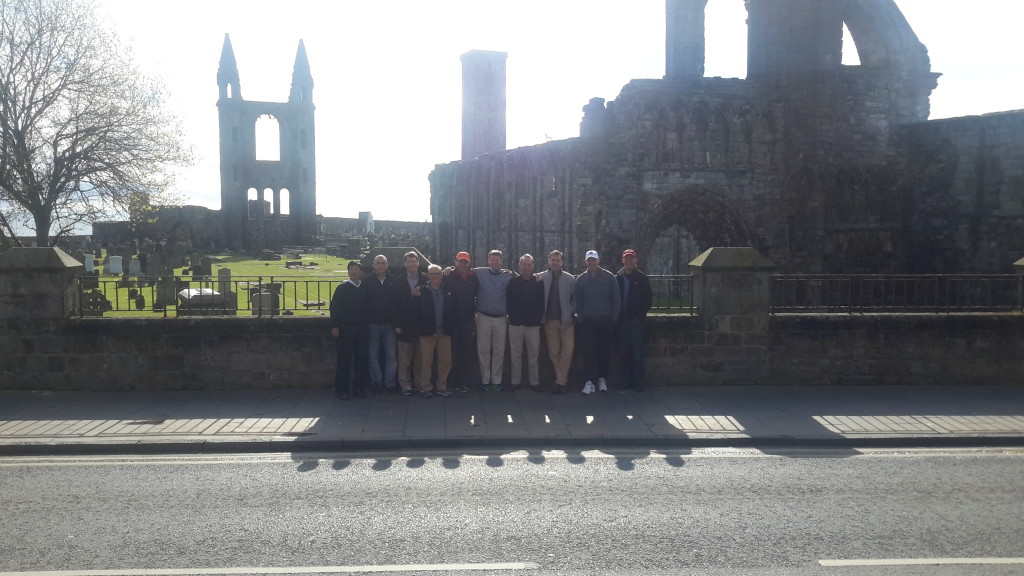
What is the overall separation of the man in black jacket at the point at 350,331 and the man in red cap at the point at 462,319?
113 cm

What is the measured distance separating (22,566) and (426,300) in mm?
5740

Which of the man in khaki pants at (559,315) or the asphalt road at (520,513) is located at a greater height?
the man in khaki pants at (559,315)

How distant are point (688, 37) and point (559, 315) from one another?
69.2 ft

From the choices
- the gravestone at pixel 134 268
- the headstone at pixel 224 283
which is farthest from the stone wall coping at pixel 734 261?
the gravestone at pixel 134 268

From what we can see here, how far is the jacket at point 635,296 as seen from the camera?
1073 centimetres

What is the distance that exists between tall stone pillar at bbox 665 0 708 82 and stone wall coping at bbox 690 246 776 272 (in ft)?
61.7

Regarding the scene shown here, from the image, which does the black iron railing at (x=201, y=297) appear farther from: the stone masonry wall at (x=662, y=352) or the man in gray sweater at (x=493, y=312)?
the man in gray sweater at (x=493, y=312)

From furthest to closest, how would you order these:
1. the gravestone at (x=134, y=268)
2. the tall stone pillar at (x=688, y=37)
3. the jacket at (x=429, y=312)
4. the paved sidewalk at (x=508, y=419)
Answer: the gravestone at (x=134, y=268)
the tall stone pillar at (x=688, y=37)
the jacket at (x=429, y=312)
the paved sidewalk at (x=508, y=419)

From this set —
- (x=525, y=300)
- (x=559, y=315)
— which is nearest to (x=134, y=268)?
(x=525, y=300)

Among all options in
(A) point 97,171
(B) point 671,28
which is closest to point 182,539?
(A) point 97,171

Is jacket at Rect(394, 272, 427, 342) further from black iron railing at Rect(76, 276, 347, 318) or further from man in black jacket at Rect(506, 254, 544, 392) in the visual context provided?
man in black jacket at Rect(506, 254, 544, 392)

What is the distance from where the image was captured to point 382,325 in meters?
10.6

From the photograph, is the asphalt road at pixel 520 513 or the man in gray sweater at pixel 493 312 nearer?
the asphalt road at pixel 520 513

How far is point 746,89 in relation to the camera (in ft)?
84.4
